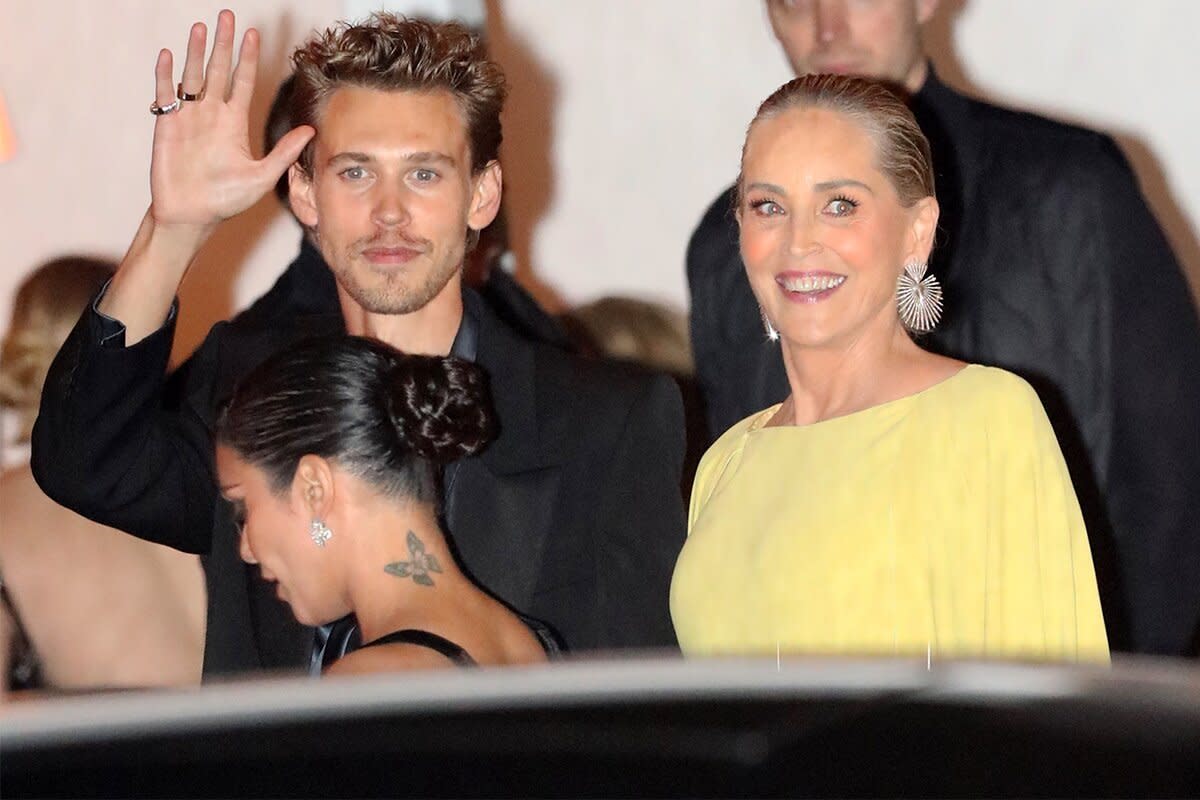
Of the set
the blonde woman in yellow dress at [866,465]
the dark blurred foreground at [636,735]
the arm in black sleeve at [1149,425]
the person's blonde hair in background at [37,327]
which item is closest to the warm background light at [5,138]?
the person's blonde hair in background at [37,327]

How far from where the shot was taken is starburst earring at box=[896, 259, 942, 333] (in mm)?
2424

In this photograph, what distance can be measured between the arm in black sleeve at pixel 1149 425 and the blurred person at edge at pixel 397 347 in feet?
3.05

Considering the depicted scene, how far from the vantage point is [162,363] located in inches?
105

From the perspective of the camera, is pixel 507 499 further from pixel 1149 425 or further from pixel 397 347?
Answer: pixel 1149 425

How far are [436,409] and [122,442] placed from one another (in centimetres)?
49

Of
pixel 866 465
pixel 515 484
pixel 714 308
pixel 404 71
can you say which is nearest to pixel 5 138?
pixel 714 308

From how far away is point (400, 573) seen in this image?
2303 millimetres

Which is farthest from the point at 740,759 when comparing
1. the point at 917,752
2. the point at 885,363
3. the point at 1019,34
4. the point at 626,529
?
the point at 1019,34

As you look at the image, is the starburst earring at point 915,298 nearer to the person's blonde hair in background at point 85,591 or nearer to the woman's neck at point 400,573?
the woman's neck at point 400,573

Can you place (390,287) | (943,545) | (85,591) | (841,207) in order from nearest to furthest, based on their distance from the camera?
(943,545)
(841,207)
(390,287)
(85,591)

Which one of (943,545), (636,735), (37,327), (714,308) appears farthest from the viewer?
(37,327)

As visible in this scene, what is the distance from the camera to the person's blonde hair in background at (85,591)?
367 cm

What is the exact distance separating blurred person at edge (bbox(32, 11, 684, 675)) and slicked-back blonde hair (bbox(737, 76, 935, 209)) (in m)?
0.44

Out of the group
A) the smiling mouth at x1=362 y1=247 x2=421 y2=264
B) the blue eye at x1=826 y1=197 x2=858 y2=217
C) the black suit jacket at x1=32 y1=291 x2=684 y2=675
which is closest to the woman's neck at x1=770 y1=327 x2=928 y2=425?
Answer: the blue eye at x1=826 y1=197 x2=858 y2=217
